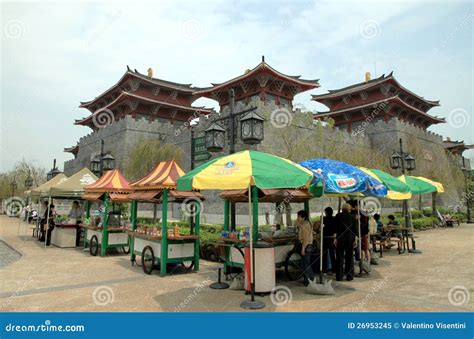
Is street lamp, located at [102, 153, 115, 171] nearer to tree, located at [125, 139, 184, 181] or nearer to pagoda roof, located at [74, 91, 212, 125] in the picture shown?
tree, located at [125, 139, 184, 181]

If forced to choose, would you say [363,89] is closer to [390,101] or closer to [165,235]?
[390,101]

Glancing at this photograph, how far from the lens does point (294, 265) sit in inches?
277

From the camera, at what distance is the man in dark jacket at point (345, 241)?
6875 millimetres

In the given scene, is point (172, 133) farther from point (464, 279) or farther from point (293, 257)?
point (464, 279)

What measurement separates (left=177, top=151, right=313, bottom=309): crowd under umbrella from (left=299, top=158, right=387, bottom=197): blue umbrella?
79cm

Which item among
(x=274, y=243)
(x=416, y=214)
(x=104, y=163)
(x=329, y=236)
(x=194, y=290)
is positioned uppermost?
(x=104, y=163)

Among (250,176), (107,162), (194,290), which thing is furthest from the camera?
(107,162)

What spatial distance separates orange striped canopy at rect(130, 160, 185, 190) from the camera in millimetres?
7586

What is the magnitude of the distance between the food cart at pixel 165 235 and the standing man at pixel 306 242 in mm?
2619

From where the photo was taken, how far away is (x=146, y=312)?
4.72 m

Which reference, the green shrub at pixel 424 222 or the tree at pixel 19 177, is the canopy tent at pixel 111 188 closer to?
the green shrub at pixel 424 222

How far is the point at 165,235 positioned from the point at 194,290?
1864 millimetres

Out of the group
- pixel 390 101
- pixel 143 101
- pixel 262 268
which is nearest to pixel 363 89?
pixel 390 101

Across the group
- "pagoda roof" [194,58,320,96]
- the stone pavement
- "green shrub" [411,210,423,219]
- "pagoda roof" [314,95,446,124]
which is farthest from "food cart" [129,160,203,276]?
"pagoda roof" [314,95,446,124]
